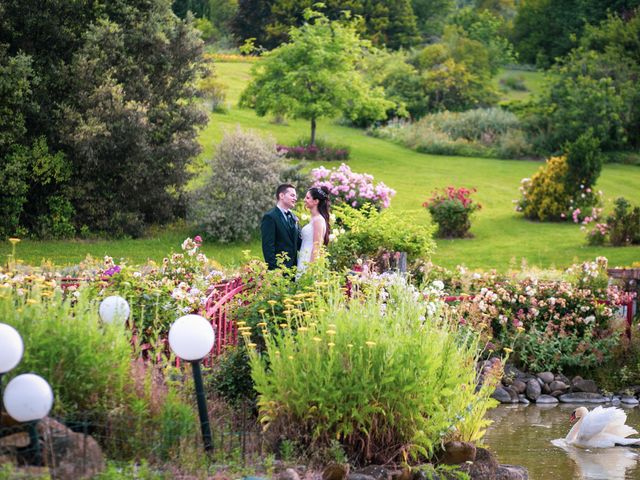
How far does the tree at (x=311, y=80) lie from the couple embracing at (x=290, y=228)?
17.9m

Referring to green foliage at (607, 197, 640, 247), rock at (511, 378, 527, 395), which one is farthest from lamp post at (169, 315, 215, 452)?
green foliage at (607, 197, 640, 247)

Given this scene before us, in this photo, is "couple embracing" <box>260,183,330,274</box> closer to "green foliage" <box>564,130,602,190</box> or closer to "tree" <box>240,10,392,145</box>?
"green foliage" <box>564,130,602,190</box>

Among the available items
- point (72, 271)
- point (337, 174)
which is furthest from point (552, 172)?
point (72, 271)

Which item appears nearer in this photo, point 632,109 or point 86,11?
point 86,11

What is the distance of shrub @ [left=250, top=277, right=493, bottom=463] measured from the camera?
25.0 feet

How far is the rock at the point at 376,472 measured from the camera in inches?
298

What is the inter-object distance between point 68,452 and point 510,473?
398 centimetres

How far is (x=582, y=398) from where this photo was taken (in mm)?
13602

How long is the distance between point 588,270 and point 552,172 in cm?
1028

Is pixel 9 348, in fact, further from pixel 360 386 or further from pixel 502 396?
pixel 502 396

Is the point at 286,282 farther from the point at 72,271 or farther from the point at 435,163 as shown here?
the point at 435,163

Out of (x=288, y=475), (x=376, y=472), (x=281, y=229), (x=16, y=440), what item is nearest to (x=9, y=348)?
(x=16, y=440)

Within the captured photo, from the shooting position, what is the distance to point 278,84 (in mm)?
29656

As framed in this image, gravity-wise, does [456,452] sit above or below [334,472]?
below
